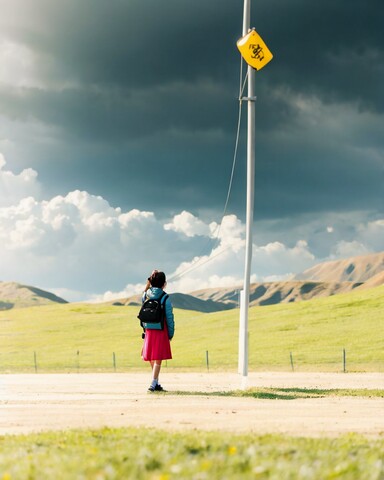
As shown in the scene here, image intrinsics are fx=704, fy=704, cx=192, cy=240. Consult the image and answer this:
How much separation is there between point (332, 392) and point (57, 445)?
11.4m

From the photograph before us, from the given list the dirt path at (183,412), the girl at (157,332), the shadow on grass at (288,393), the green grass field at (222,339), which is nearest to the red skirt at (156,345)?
→ the girl at (157,332)

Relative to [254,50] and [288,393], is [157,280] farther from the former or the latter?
[254,50]

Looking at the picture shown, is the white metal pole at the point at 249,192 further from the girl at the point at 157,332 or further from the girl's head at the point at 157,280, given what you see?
the girl's head at the point at 157,280

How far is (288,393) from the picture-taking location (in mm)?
17953

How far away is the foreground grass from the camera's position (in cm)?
721

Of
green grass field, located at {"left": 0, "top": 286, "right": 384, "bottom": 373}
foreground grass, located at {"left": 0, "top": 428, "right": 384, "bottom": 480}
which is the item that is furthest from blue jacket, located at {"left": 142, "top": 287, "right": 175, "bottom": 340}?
green grass field, located at {"left": 0, "top": 286, "right": 384, "bottom": 373}

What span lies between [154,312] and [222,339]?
50507 mm

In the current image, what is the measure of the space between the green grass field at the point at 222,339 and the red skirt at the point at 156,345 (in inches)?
834

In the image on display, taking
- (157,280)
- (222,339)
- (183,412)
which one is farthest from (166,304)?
(222,339)

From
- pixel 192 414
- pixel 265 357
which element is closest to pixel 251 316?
pixel 265 357

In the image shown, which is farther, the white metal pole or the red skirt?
the white metal pole

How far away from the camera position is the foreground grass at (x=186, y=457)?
7207 mm

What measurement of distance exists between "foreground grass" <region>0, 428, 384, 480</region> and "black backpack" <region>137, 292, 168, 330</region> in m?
6.48

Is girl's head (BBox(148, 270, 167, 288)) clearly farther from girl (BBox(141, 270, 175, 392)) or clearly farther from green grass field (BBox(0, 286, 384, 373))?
green grass field (BBox(0, 286, 384, 373))
